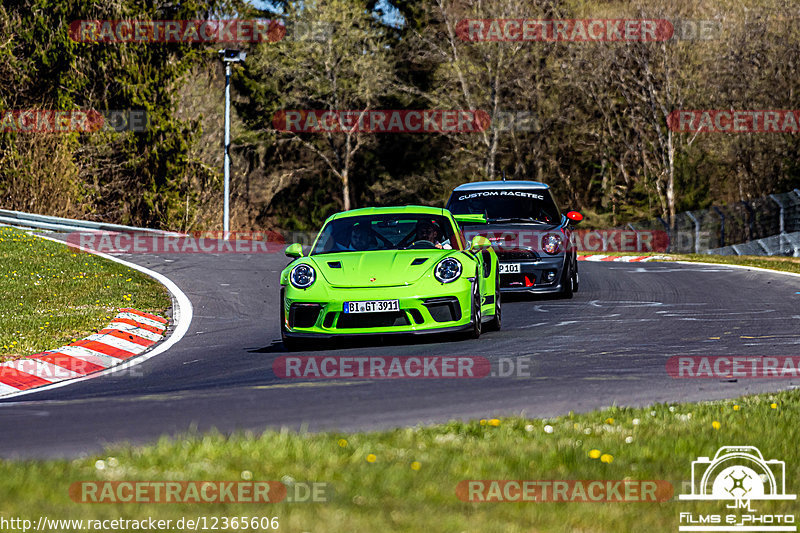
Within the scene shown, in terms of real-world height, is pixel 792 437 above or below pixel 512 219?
below

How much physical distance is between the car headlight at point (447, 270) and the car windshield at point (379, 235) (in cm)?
64

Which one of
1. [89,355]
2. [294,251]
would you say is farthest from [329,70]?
[89,355]

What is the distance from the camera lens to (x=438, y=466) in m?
5.68

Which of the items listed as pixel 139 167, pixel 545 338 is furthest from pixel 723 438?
pixel 139 167

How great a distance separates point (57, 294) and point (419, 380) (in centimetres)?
923

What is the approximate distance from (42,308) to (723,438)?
10.7 meters

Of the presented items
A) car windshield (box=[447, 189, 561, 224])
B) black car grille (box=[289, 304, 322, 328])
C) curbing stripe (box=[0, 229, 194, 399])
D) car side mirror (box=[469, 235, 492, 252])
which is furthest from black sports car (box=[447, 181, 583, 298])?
black car grille (box=[289, 304, 322, 328])

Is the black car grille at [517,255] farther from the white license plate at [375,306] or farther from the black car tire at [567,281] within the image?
the white license plate at [375,306]

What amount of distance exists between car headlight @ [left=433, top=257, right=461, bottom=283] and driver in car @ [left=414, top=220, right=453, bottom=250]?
0.74 metres

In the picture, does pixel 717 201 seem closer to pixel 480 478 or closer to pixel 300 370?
pixel 300 370

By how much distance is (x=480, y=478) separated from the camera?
5465 mm

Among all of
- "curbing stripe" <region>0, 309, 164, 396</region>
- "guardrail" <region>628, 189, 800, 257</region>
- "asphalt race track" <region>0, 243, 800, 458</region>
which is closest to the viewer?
"asphalt race track" <region>0, 243, 800, 458</region>

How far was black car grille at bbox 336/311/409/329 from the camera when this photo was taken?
35.4ft

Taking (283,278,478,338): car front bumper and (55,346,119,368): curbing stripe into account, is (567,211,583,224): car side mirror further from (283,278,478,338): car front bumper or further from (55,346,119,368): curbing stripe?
(55,346,119,368): curbing stripe
